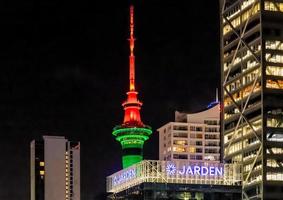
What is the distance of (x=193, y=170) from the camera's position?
17525cm

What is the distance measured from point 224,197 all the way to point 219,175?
469cm

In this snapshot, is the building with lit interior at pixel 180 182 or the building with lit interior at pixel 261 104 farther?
the building with lit interior at pixel 261 104

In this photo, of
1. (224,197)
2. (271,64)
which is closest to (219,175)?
(224,197)

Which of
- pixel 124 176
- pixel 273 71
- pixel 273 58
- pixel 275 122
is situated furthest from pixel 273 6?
pixel 124 176

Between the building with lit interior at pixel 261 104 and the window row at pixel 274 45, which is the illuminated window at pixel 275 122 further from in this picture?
the window row at pixel 274 45

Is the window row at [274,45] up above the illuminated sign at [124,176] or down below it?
above

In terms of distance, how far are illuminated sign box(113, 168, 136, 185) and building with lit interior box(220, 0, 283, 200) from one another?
24.5m

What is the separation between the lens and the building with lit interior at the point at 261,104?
18600 centimetres

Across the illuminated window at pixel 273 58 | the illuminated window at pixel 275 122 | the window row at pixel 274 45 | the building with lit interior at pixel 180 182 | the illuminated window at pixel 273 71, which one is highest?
the window row at pixel 274 45

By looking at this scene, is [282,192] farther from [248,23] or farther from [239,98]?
[248,23]

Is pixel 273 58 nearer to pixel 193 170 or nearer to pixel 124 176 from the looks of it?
pixel 193 170

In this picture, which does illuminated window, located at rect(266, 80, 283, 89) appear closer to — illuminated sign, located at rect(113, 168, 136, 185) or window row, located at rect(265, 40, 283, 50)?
window row, located at rect(265, 40, 283, 50)

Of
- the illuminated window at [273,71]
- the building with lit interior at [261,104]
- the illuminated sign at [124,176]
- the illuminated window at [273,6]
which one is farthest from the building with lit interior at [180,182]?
the illuminated window at [273,6]

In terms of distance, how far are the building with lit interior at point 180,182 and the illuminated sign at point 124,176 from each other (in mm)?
906
